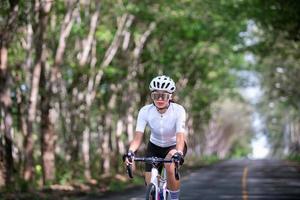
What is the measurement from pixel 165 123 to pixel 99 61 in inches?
853

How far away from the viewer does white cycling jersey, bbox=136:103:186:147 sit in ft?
26.6

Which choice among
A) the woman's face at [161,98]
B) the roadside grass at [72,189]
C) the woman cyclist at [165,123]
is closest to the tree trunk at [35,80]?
the roadside grass at [72,189]

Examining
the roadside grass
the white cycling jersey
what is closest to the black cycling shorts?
the white cycling jersey

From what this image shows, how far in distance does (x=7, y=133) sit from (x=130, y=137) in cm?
1671

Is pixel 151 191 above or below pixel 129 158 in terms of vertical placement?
below

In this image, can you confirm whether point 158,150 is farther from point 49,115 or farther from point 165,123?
point 49,115

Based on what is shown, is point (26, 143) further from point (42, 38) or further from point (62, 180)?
point (42, 38)

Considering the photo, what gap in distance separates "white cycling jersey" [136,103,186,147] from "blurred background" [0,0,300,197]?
8843mm

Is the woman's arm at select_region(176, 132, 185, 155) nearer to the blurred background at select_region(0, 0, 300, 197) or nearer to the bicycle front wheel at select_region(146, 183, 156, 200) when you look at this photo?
the bicycle front wheel at select_region(146, 183, 156, 200)

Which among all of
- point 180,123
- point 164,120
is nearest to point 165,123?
point 164,120

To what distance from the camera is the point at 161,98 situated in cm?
804

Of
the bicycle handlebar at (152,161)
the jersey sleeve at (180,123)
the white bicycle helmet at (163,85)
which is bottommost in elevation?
the bicycle handlebar at (152,161)

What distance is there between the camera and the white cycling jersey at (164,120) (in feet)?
26.6

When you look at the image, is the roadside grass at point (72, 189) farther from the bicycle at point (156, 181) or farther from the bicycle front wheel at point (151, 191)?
the bicycle front wheel at point (151, 191)
